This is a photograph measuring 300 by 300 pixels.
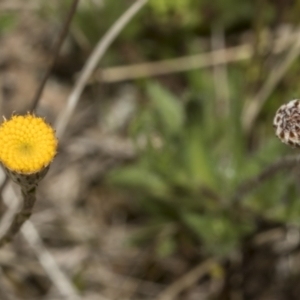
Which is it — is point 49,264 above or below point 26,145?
above

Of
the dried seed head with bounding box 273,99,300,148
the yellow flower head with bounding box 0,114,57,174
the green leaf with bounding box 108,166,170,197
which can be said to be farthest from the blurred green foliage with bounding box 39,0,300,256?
the yellow flower head with bounding box 0,114,57,174

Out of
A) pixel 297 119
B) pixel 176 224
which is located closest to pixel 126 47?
pixel 176 224

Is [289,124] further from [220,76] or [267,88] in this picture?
[220,76]

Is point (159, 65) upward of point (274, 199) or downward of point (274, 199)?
upward

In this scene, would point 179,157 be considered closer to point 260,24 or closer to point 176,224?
point 176,224

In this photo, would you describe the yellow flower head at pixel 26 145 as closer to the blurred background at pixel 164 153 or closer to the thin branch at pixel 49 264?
the blurred background at pixel 164 153

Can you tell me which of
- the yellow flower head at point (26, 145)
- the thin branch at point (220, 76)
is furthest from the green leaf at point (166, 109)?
the yellow flower head at point (26, 145)

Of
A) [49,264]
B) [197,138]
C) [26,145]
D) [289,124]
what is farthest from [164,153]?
[26,145]
